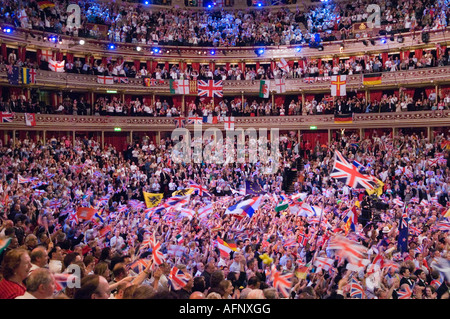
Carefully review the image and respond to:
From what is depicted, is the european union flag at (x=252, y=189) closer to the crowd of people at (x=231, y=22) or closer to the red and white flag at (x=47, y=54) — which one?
the red and white flag at (x=47, y=54)

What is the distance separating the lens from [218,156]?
3394 centimetres

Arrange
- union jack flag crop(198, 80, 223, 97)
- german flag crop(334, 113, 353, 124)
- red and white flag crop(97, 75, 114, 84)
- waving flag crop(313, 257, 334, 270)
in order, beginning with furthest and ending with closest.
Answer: union jack flag crop(198, 80, 223, 97), red and white flag crop(97, 75, 114, 84), german flag crop(334, 113, 353, 124), waving flag crop(313, 257, 334, 270)

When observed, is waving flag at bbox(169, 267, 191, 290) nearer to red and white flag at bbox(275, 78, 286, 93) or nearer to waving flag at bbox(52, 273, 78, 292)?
waving flag at bbox(52, 273, 78, 292)

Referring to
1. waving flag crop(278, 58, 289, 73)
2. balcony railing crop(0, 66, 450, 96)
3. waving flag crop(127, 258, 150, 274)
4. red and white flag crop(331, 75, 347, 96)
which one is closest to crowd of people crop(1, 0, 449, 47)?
waving flag crop(278, 58, 289, 73)

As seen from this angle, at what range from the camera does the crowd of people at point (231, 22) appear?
36656mm

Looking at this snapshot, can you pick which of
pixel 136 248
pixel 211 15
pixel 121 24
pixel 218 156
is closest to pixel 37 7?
pixel 121 24

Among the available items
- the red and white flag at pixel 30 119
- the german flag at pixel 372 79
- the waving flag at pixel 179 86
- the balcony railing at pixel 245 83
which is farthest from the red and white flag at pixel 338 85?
the red and white flag at pixel 30 119

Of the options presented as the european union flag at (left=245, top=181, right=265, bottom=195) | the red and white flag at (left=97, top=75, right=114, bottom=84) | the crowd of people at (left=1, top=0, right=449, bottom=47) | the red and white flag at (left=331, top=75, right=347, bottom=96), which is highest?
the crowd of people at (left=1, top=0, right=449, bottom=47)

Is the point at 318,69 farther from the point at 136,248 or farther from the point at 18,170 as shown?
the point at 136,248

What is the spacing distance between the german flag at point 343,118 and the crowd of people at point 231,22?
773 cm

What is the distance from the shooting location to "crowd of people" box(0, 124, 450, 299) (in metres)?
8.09

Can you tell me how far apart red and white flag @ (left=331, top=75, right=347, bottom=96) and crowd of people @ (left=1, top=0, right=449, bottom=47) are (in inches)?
202

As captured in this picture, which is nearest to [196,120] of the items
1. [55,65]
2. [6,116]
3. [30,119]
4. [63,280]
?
[55,65]
